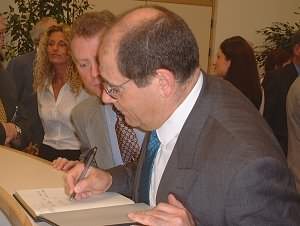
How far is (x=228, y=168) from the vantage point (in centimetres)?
144

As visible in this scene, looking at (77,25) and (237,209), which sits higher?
(77,25)

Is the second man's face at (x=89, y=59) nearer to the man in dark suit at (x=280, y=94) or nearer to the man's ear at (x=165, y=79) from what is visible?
the man's ear at (x=165, y=79)

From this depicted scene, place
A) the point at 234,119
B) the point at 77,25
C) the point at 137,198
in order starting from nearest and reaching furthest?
the point at 234,119, the point at 137,198, the point at 77,25

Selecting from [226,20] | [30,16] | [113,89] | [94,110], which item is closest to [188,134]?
[113,89]

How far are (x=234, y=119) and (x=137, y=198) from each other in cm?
54

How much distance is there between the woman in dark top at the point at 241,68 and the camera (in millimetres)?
4465

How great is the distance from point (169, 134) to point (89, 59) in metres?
0.80

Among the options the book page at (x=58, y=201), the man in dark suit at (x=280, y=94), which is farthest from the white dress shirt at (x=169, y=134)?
the man in dark suit at (x=280, y=94)

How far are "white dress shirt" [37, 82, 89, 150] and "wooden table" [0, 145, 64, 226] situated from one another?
109 centimetres

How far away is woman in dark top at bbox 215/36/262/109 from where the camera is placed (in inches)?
176

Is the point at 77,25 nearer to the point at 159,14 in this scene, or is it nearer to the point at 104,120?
the point at 104,120

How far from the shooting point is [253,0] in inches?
353

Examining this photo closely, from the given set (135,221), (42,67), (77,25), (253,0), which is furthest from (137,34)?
(253,0)

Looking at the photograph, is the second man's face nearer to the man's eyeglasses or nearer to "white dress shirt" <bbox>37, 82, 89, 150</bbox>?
the man's eyeglasses
